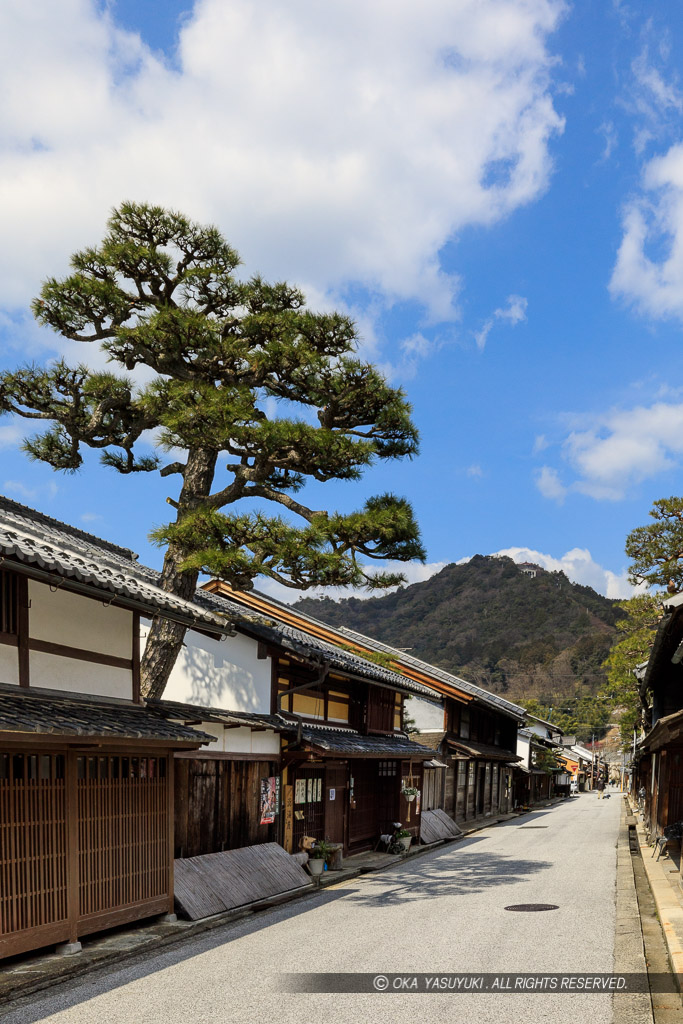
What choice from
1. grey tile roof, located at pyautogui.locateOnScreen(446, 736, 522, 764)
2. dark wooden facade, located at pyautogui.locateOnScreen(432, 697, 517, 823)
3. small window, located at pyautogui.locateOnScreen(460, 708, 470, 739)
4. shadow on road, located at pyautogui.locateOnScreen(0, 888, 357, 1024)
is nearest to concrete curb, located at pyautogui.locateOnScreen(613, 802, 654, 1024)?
shadow on road, located at pyautogui.locateOnScreen(0, 888, 357, 1024)

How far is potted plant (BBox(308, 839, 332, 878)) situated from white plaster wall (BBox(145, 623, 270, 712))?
375 cm

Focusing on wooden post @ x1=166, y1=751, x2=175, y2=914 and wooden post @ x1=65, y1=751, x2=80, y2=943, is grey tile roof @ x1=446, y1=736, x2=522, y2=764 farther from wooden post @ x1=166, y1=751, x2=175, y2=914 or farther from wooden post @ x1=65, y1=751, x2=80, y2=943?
wooden post @ x1=65, y1=751, x2=80, y2=943

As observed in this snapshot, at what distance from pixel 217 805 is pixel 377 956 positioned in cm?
606

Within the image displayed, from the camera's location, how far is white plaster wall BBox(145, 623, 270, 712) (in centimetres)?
1912

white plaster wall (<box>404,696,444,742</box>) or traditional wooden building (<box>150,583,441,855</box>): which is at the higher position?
traditional wooden building (<box>150,583,441,855</box>)

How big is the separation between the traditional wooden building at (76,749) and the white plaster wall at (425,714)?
26.5 metres

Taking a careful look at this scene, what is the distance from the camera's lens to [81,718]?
35.9 ft

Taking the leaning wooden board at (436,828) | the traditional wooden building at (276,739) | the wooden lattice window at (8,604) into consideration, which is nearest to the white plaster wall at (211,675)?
the traditional wooden building at (276,739)

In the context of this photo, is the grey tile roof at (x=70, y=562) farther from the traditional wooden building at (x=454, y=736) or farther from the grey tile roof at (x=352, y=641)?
the traditional wooden building at (x=454, y=736)

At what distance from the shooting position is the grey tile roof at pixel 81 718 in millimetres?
9633

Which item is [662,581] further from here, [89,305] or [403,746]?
[89,305]

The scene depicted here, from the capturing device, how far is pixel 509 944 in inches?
474

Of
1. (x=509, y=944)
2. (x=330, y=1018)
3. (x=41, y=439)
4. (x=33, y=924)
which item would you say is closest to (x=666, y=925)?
(x=509, y=944)

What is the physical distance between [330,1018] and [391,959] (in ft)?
9.05
